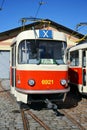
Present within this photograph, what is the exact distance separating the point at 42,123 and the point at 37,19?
21.9 feet

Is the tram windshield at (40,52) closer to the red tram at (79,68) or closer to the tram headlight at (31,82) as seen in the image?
the tram headlight at (31,82)

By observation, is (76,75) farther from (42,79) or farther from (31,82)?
(31,82)

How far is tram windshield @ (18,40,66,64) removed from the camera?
36.2ft

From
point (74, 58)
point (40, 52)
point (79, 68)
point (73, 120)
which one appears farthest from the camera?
point (74, 58)

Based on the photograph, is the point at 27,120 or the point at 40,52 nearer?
the point at 27,120

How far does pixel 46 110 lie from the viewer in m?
11.1

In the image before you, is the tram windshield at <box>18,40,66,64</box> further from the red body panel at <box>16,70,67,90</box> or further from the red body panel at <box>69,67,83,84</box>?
the red body panel at <box>69,67,83,84</box>

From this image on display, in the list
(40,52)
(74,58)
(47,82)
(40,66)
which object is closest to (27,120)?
(47,82)

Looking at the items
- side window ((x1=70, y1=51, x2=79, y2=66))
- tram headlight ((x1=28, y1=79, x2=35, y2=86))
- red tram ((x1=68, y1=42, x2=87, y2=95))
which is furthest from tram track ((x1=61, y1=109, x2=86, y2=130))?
side window ((x1=70, y1=51, x2=79, y2=66))

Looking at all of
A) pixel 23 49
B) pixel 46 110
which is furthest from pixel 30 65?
pixel 46 110

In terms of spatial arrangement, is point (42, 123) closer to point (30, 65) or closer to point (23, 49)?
point (30, 65)

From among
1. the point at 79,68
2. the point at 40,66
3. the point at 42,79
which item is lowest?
the point at 42,79

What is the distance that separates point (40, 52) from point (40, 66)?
624 mm

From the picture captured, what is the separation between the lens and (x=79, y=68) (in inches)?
567
